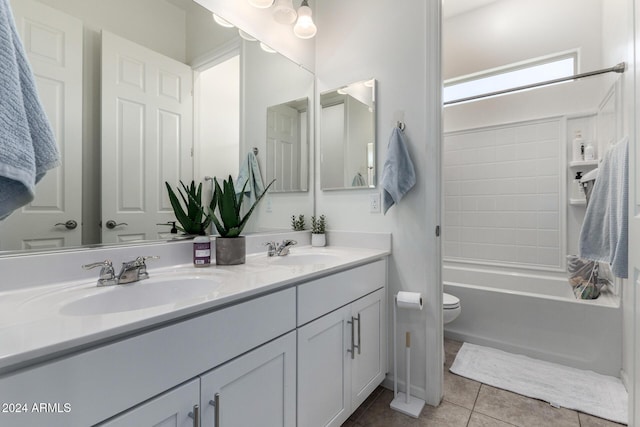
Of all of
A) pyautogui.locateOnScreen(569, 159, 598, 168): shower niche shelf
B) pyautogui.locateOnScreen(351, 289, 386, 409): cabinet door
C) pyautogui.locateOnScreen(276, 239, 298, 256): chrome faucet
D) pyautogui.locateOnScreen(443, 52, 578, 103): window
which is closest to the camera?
pyautogui.locateOnScreen(351, 289, 386, 409): cabinet door

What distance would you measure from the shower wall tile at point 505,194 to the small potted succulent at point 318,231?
1.61 metres

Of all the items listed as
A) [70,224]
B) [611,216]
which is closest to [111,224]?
[70,224]

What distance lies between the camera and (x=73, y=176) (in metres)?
1.02

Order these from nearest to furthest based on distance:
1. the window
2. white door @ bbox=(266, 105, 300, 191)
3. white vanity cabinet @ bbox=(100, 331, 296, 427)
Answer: white vanity cabinet @ bbox=(100, 331, 296, 427), white door @ bbox=(266, 105, 300, 191), the window

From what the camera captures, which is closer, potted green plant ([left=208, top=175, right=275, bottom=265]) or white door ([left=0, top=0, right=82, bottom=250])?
white door ([left=0, top=0, right=82, bottom=250])

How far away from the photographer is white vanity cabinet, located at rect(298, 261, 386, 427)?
1.10 meters

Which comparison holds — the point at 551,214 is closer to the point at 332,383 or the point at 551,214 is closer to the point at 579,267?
the point at 579,267

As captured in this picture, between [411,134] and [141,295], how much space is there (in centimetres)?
146

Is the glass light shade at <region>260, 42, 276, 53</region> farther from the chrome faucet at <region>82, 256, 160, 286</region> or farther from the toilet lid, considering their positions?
the toilet lid

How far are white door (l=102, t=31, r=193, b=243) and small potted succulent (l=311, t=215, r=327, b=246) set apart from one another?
0.87 m

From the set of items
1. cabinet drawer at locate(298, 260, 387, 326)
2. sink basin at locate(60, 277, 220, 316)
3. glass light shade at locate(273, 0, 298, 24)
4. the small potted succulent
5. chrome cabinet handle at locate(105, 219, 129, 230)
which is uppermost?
glass light shade at locate(273, 0, 298, 24)

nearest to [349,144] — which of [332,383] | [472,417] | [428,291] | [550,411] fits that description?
[428,291]

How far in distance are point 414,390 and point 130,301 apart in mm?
1492

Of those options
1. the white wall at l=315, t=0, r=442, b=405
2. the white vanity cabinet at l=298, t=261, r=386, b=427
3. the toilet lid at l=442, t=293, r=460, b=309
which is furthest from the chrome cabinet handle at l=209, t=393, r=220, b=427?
the toilet lid at l=442, t=293, r=460, b=309
